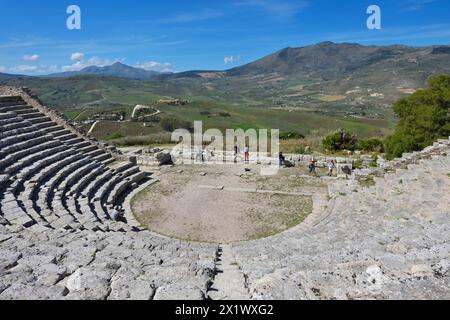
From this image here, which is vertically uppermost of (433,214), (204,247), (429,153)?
(429,153)

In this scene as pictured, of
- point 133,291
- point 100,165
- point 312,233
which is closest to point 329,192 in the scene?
point 312,233

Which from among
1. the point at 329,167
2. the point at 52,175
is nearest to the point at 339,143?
the point at 329,167

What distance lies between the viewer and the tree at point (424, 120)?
19625 mm

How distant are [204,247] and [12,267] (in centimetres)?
498

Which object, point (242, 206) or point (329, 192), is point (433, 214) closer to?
point (329, 192)

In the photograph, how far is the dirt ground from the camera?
12.0m

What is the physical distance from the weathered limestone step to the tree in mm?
15348

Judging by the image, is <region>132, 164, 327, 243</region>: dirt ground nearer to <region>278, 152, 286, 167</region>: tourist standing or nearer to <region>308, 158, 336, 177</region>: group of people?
<region>308, 158, 336, 177</region>: group of people

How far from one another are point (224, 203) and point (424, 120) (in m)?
13.7

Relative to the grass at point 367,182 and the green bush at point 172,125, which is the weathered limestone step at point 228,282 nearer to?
the grass at point 367,182

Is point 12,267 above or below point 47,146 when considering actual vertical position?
below

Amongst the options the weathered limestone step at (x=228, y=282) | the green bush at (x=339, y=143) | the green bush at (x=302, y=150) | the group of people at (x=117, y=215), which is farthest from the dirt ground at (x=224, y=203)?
the green bush at (x=339, y=143)

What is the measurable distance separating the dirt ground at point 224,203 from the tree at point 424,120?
602 cm
